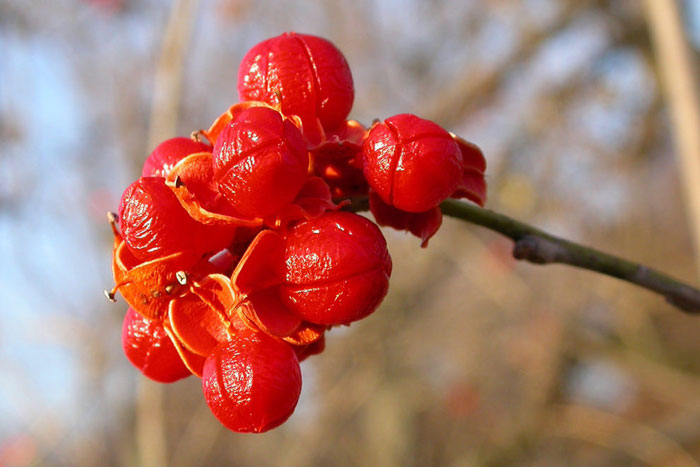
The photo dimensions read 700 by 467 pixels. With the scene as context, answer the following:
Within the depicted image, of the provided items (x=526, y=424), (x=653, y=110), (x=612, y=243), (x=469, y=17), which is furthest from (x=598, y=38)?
(x=526, y=424)

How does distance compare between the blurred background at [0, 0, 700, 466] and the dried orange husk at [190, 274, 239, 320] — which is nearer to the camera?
the dried orange husk at [190, 274, 239, 320]

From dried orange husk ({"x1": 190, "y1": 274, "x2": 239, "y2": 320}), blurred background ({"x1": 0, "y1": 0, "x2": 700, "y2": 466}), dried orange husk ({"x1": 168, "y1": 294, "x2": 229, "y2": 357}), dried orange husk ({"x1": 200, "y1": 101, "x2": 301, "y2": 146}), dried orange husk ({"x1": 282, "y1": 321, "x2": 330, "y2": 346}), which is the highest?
dried orange husk ({"x1": 200, "y1": 101, "x2": 301, "y2": 146})

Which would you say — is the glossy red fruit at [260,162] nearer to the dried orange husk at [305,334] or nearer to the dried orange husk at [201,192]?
the dried orange husk at [201,192]

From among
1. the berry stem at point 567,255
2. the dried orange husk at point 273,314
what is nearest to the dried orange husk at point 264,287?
the dried orange husk at point 273,314

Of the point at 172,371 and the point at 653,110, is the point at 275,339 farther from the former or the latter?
the point at 653,110

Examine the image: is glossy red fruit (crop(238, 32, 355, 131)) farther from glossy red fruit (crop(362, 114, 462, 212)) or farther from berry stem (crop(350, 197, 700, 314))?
berry stem (crop(350, 197, 700, 314))

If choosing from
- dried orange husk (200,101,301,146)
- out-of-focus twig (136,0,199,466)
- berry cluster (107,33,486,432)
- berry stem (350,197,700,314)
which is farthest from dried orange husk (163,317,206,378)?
out-of-focus twig (136,0,199,466)
